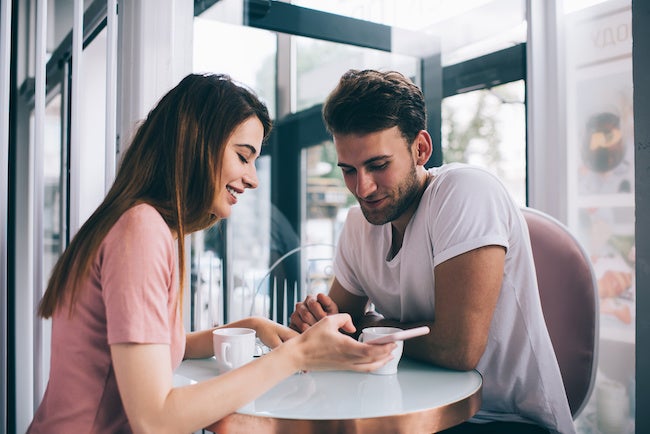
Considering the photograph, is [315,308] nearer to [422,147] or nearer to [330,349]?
[330,349]

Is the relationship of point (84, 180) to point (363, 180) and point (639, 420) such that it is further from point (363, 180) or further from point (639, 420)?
point (639, 420)

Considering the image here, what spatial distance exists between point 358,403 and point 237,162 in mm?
553

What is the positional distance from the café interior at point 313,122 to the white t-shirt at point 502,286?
1.09 ft

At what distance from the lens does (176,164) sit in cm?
105

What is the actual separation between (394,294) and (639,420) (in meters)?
1.02

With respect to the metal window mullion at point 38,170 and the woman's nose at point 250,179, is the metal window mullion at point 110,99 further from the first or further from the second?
the woman's nose at point 250,179

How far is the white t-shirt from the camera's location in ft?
4.21

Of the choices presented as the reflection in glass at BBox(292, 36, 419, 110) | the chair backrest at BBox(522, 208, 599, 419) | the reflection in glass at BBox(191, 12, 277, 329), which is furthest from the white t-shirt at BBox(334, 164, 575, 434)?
the reflection in glass at BBox(292, 36, 419, 110)

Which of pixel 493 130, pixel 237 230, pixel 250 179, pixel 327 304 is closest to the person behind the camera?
pixel 250 179

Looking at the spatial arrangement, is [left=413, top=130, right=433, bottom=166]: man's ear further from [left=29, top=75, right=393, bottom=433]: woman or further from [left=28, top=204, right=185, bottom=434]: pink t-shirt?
[left=28, top=204, right=185, bottom=434]: pink t-shirt

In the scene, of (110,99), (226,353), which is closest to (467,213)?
(226,353)

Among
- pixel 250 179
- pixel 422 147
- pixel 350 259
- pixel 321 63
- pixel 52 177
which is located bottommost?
pixel 350 259

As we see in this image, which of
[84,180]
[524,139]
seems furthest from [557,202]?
[84,180]

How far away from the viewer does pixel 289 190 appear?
295 centimetres
